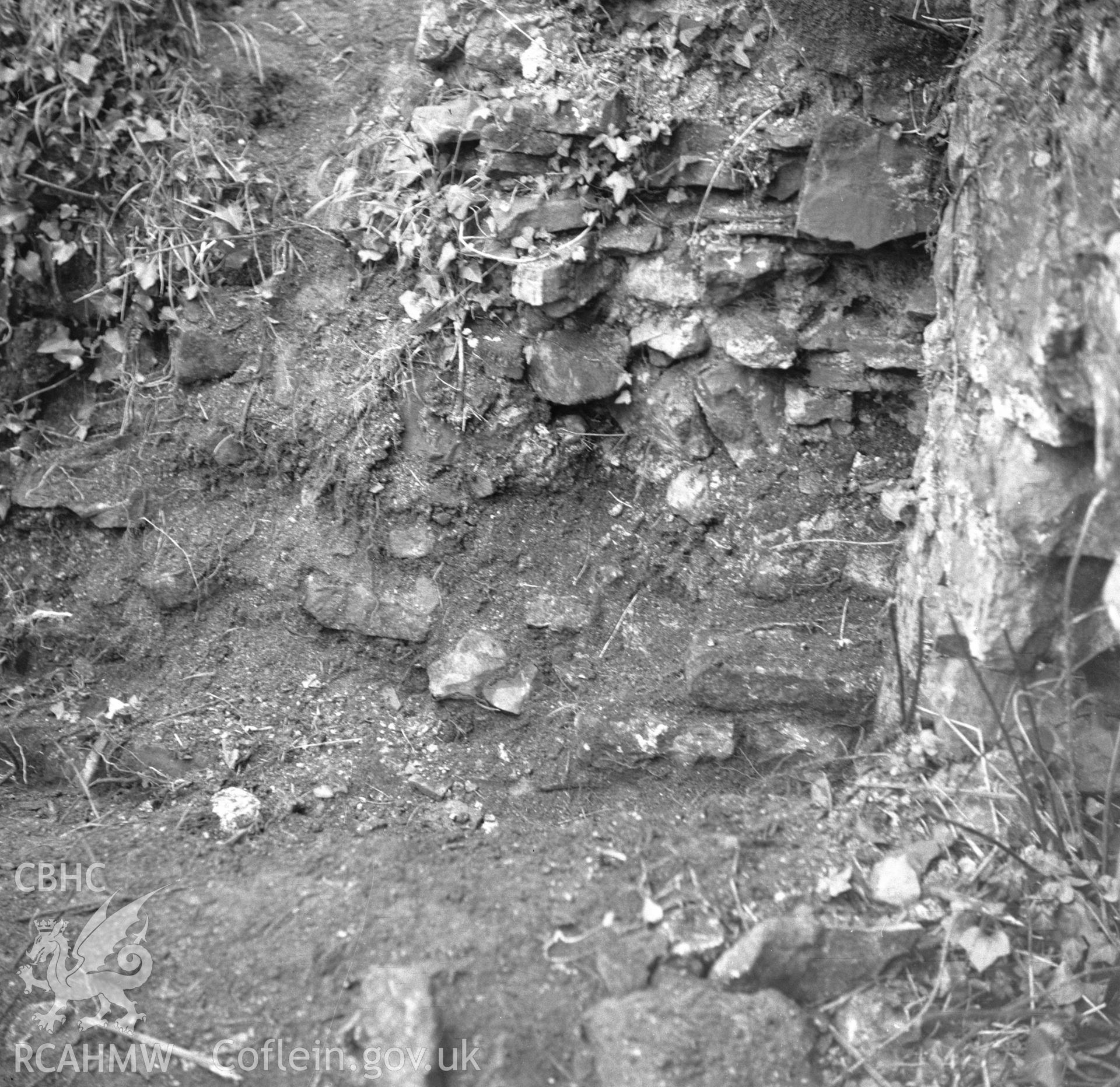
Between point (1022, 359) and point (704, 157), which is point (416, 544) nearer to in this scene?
point (704, 157)

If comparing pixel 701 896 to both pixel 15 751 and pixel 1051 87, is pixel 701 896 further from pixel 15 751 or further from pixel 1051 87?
pixel 15 751

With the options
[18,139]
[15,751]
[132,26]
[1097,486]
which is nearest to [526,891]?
[1097,486]

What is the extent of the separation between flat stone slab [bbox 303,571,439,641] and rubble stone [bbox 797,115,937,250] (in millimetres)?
1500

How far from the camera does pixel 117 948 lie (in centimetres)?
222

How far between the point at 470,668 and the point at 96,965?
1173mm

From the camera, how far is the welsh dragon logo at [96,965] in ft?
7.13

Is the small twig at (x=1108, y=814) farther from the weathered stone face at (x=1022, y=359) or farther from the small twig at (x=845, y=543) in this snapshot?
the small twig at (x=845, y=543)

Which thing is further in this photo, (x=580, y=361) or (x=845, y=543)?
(x=580, y=361)

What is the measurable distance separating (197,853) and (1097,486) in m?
2.20

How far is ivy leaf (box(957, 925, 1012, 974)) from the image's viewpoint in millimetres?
2035

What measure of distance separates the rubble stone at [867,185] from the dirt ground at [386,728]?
0.48m

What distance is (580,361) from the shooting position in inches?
113

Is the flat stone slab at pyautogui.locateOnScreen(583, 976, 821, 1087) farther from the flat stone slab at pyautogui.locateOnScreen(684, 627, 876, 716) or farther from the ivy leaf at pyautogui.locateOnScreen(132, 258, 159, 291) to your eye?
the ivy leaf at pyautogui.locateOnScreen(132, 258, 159, 291)

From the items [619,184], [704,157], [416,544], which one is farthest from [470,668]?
[704,157]
